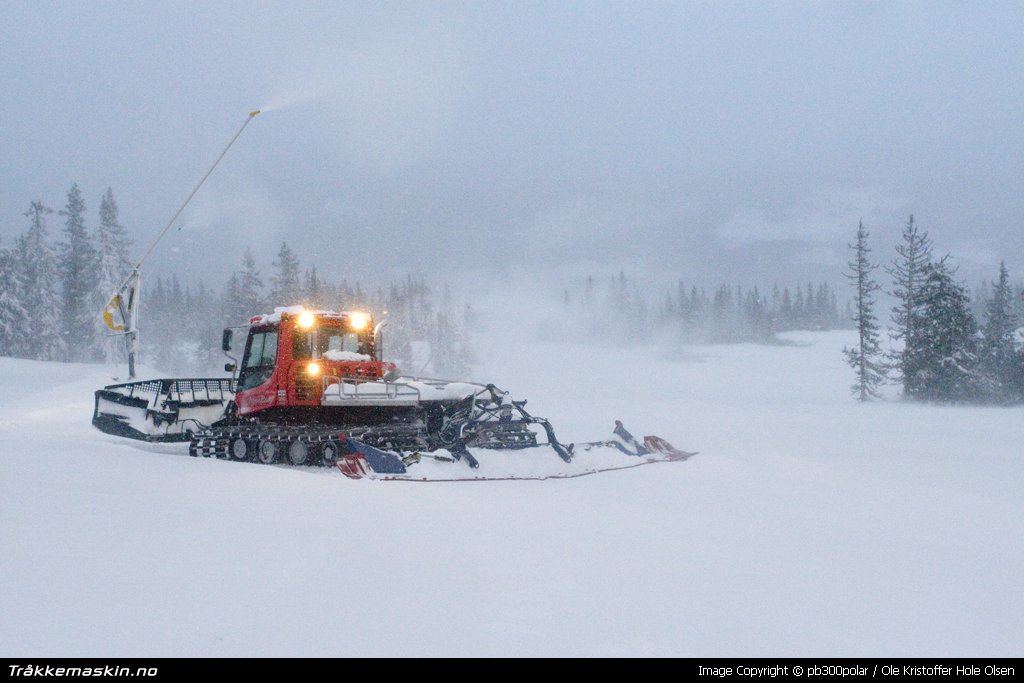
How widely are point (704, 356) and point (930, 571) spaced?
7985 centimetres

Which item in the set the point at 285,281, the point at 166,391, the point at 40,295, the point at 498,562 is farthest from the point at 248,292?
the point at 498,562

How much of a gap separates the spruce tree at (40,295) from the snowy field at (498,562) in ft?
187

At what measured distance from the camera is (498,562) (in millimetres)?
6242

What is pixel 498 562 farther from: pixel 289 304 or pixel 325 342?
pixel 289 304

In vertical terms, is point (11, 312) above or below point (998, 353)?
above

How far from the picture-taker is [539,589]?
5551 millimetres

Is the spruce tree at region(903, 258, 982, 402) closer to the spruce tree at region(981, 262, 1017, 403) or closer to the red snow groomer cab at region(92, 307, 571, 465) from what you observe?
the spruce tree at region(981, 262, 1017, 403)

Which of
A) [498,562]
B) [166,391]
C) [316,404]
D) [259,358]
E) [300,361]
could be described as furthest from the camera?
[166,391]

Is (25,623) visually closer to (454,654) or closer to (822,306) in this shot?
(454,654)

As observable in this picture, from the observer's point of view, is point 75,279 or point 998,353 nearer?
point 998,353

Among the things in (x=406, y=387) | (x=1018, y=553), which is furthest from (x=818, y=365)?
(x=1018, y=553)

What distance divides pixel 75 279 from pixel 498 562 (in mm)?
69266

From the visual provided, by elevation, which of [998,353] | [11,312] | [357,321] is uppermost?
[11,312]

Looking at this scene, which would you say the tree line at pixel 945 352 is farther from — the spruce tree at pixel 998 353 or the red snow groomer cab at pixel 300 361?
the red snow groomer cab at pixel 300 361
